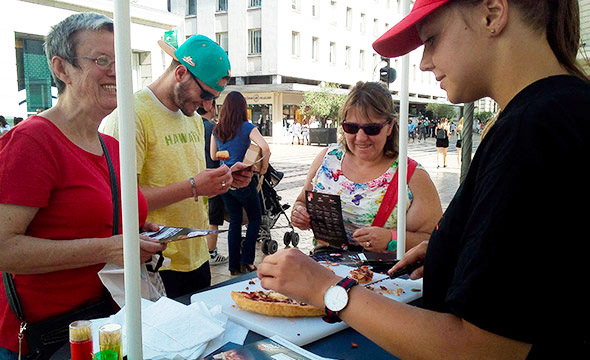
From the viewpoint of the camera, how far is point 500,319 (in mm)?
736

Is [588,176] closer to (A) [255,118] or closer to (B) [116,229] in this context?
(B) [116,229]

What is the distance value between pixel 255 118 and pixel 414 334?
3292 centimetres

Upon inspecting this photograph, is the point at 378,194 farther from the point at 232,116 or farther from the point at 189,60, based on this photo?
the point at 232,116

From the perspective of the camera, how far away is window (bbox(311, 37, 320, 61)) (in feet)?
107

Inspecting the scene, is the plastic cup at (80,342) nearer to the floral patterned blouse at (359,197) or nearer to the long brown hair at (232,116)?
the floral patterned blouse at (359,197)

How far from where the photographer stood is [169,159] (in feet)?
7.82

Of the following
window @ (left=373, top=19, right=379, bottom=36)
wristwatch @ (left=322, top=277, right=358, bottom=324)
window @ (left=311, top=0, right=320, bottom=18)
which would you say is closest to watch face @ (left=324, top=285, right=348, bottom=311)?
wristwatch @ (left=322, top=277, right=358, bottom=324)

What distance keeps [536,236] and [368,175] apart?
6.30 feet

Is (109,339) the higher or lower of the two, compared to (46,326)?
higher

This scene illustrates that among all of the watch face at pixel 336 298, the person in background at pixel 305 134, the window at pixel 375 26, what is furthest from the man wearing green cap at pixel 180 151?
the window at pixel 375 26

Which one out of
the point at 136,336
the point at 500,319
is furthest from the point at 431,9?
the point at 136,336

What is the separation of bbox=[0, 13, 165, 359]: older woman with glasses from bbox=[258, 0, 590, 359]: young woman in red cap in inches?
38.0

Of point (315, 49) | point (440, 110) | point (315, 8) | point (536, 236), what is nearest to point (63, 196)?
point (536, 236)

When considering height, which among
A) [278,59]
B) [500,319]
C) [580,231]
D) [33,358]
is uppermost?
[278,59]
